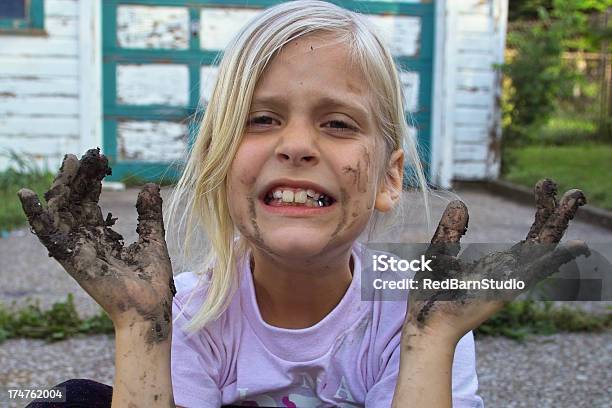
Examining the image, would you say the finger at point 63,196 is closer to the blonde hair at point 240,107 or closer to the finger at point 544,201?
the blonde hair at point 240,107

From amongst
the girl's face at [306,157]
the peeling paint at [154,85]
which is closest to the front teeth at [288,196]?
the girl's face at [306,157]

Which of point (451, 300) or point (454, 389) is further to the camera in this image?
point (454, 389)

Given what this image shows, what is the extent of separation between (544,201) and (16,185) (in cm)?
514

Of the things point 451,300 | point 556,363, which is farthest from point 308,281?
point 556,363

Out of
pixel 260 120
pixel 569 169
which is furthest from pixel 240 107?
pixel 569 169

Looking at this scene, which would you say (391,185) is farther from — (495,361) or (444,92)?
(444,92)

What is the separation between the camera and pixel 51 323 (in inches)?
126

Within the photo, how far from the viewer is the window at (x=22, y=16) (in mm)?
6516

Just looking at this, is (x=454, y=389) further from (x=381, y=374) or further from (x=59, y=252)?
(x=59, y=252)

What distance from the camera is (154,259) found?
1576mm

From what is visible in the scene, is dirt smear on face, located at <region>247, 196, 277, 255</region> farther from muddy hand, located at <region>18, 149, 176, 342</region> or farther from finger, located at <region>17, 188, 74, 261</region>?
finger, located at <region>17, 188, 74, 261</region>

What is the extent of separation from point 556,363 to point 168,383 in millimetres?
1763

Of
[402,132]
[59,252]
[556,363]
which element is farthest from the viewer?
[556,363]

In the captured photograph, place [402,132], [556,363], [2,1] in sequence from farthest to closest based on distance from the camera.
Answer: [2,1] → [556,363] → [402,132]
